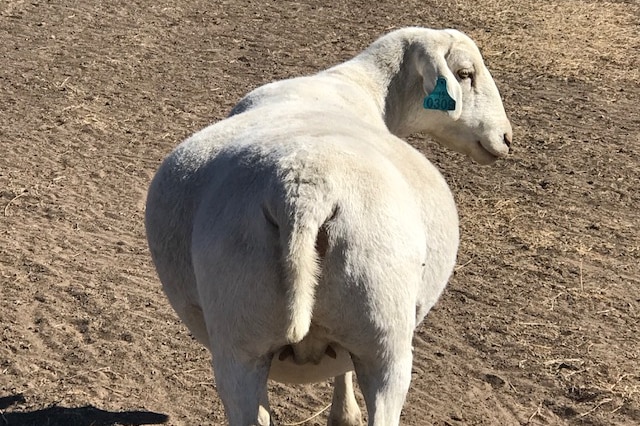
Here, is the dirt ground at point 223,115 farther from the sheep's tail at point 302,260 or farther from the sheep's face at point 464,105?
the sheep's tail at point 302,260

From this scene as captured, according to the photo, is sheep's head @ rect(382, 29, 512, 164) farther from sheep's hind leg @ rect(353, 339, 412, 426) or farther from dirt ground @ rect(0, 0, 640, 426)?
sheep's hind leg @ rect(353, 339, 412, 426)

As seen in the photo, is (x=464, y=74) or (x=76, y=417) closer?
(x=76, y=417)

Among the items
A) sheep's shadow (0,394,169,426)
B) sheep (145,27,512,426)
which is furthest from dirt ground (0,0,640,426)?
sheep (145,27,512,426)

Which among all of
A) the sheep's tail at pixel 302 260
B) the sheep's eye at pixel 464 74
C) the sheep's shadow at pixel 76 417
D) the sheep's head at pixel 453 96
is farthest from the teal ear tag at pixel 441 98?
the sheep's tail at pixel 302 260

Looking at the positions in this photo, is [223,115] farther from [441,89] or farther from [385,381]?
[385,381]

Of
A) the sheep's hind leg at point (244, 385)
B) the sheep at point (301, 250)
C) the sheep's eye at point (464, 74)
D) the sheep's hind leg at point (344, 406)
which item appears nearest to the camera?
the sheep at point (301, 250)

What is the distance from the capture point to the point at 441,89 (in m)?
5.51

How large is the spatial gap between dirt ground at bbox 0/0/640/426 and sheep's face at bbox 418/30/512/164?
116 centimetres

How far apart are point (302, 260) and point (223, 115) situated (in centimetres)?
686

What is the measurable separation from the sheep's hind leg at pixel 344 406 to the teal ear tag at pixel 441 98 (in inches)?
65.0

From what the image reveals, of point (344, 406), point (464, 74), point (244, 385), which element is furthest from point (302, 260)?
point (464, 74)

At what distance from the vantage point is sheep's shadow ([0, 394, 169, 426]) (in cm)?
519

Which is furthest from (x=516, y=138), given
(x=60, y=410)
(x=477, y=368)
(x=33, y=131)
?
(x=60, y=410)

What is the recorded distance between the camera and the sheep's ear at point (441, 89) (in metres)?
5.50
